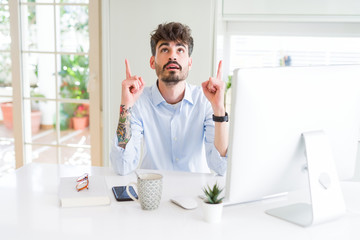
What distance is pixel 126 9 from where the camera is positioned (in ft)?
10.1

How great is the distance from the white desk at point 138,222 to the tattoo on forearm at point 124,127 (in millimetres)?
371

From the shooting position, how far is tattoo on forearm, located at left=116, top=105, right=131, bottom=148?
1857 mm

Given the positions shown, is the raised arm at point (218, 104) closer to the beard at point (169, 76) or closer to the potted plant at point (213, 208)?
the beard at point (169, 76)

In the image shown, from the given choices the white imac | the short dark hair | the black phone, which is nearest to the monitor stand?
the white imac

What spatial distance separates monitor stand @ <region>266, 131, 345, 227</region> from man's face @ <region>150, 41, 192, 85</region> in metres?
A: 0.89

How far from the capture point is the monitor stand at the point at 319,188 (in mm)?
1316

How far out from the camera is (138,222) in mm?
1298

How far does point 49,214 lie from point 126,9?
2.03 meters

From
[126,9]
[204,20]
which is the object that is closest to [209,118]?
[204,20]

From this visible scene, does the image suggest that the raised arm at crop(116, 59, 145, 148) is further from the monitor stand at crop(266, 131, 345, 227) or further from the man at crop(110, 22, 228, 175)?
the monitor stand at crop(266, 131, 345, 227)

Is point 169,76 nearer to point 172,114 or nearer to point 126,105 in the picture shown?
point 172,114

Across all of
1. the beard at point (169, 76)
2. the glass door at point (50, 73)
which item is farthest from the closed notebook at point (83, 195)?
the glass door at point (50, 73)

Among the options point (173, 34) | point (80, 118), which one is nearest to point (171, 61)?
point (173, 34)

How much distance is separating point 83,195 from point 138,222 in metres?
0.25
